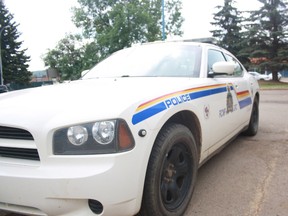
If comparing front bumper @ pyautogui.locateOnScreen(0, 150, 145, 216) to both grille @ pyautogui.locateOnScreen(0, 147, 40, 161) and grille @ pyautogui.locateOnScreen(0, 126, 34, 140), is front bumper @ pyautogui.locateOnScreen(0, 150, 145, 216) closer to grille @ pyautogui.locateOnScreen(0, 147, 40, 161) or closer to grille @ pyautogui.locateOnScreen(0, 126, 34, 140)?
grille @ pyautogui.locateOnScreen(0, 147, 40, 161)

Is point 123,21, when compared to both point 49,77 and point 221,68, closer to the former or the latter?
point 49,77

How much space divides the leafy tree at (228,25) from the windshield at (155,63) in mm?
28427

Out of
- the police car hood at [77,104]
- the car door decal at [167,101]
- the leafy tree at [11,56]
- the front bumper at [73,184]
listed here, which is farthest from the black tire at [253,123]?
the leafy tree at [11,56]

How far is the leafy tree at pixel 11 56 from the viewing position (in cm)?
3766

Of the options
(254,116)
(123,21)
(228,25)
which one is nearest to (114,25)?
(123,21)

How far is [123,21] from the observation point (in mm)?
31438

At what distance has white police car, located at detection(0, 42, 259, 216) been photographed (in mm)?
1991

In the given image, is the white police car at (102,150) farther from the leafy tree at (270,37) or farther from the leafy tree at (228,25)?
the leafy tree at (228,25)

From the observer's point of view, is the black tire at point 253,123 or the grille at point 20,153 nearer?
the grille at point 20,153

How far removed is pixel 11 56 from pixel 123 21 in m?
15.2

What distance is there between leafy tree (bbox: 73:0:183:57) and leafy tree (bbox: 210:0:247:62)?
20.0 feet

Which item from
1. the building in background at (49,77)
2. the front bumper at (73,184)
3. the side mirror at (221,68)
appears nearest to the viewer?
the front bumper at (73,184)

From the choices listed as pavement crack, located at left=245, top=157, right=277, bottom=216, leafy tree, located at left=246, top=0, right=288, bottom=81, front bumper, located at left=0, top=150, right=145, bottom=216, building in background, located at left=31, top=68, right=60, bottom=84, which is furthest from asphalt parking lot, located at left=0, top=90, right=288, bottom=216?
leafy tree, located at left=246, top=0, right=288, bottom=81

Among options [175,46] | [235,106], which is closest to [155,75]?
[175,46]
